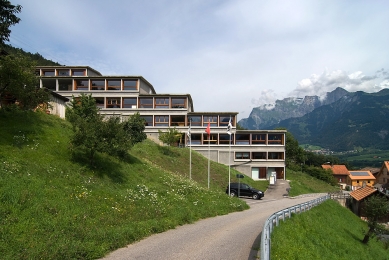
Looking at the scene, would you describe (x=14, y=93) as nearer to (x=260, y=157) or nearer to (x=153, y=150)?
(x=153, y=150)

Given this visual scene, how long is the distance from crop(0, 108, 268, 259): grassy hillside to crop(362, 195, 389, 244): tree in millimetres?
12712

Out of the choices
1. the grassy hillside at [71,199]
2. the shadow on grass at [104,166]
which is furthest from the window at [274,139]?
the shadow on grass at [104,166]

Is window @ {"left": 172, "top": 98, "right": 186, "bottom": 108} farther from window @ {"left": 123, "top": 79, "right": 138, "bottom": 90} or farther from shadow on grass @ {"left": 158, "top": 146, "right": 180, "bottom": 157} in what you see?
shadow on grass @ {"left": 158, "top": 146, "right": 180, "bottom": 157}

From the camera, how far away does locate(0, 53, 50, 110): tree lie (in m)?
15.5

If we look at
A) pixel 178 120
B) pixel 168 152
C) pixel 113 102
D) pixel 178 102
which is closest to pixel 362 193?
pixel 168 152

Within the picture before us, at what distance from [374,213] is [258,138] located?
1056 inches

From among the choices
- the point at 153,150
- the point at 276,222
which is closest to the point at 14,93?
the point at 276,222

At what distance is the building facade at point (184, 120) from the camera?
169 feet

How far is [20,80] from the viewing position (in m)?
16.0

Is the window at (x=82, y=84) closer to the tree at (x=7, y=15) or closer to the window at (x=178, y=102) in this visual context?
the window at (x=178, y=102)

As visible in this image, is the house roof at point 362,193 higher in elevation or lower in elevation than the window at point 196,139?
lower

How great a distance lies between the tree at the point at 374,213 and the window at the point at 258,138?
82.1ft

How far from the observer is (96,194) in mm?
13367

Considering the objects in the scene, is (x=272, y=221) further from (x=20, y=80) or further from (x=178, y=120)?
(x=178, y=120)
